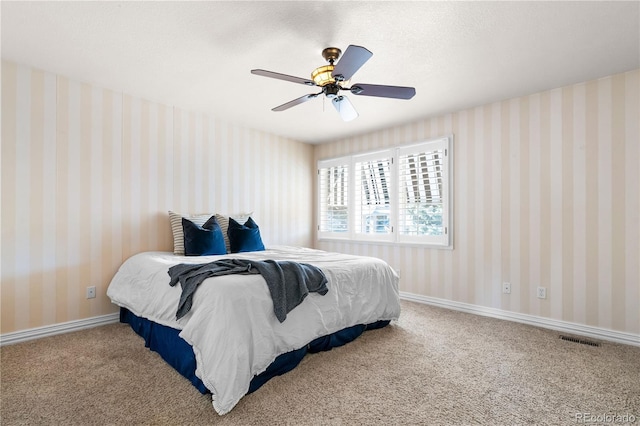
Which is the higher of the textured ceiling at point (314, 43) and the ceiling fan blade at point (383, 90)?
the textured ceiling at point (314, 43)

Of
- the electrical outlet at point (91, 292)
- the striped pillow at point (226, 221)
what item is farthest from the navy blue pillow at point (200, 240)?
the electrical outlet at point (91, 292)

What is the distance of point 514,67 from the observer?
2.71 meters

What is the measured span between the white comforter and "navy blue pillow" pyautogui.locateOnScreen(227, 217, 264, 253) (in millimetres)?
707

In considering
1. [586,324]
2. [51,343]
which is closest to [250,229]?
[51,343]

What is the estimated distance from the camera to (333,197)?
523cm

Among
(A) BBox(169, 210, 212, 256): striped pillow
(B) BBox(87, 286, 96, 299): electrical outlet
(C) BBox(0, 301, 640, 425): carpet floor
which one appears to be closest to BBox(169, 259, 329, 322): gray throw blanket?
(C) BBox(0, 301, 640, 425): carpet floor

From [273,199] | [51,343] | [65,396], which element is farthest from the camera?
[273,199]

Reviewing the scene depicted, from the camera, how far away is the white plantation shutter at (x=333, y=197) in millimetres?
5059

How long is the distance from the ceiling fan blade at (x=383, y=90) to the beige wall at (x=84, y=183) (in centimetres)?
249

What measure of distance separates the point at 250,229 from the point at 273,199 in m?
1.13

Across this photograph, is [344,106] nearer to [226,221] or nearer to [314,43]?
[314,43]

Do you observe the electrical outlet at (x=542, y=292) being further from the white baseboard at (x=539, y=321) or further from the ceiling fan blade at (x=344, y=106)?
the ceiling fan blade at (x=344, y=106)

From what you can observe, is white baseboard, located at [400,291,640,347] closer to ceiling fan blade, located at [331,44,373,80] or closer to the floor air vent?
the floor air vent

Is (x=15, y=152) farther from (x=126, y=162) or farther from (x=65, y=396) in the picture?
(x=65, y=396)
